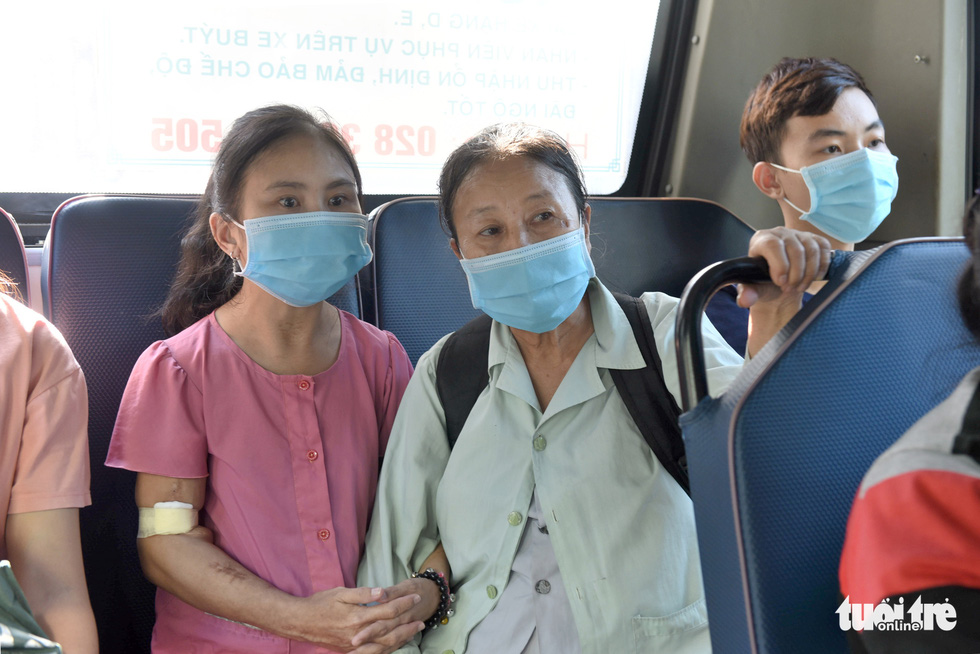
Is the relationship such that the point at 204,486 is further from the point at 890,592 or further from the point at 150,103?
the point at 150,103

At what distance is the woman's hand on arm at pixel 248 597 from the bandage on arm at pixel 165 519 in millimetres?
10

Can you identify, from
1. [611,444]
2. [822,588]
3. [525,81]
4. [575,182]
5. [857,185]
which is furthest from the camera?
[525,81]

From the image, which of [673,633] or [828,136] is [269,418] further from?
[828,136]

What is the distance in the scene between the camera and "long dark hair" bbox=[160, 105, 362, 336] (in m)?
1.82

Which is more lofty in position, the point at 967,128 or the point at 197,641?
the point at 967,128

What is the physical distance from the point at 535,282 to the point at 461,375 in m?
0.26

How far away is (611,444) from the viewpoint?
5.07 feet

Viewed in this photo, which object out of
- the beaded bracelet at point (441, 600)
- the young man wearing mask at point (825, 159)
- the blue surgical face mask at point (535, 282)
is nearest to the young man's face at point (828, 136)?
the young man wearing mask at point (825, 159)

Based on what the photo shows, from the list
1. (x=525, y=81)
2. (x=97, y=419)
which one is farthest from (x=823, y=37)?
(x=97, y=419)

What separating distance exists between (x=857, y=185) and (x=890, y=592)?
175 cm

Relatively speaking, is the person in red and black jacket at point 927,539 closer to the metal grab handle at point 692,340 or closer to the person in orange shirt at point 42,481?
the metal grab handle at point 692,340

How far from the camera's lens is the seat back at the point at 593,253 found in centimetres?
227

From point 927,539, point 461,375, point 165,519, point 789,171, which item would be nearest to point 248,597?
point 165,519

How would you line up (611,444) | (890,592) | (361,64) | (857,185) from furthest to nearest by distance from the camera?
(361,64) < (857,185) < (611,444) < (890,592)
